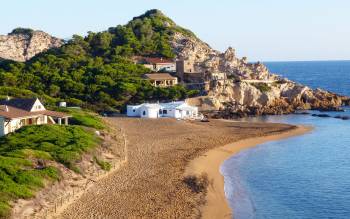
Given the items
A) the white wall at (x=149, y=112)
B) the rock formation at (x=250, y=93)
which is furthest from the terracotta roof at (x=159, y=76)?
the white wall at (x=149, y=112)

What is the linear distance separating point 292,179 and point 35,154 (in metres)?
18.0

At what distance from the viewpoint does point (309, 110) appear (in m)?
82.8

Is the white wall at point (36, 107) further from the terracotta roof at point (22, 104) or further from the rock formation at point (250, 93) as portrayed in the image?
the rock formation at point (250, 93)

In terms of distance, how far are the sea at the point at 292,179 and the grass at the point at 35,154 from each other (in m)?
10.2

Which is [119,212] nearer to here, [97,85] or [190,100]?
[190,100]

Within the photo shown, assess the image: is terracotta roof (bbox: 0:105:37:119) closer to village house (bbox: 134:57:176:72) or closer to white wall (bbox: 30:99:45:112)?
white wall (bbox: 30:99:45:112)

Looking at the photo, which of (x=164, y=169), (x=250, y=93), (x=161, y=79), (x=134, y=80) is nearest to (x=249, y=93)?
(x=250, y=93)

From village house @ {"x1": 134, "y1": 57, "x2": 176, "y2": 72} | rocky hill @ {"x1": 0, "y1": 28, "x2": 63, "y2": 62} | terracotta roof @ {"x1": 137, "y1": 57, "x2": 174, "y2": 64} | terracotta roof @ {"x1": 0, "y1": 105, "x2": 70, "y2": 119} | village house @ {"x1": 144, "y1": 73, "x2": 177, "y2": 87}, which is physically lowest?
terracotta roof @ {"x1": 0, "y1": 105, "x2": 70, "y2": 119}

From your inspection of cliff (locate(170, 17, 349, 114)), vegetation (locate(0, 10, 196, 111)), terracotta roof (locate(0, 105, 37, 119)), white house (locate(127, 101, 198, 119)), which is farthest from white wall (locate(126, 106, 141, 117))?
terracotta roof (locate(0, 105, 37, 119))

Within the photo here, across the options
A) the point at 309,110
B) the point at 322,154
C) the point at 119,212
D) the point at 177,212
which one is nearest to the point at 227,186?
the point at 177,212

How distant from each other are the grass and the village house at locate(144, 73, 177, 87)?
39854 millimetres

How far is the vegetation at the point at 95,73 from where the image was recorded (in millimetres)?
75188

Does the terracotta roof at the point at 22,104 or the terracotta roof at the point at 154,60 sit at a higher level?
the terracotta roof at the point at 154,60

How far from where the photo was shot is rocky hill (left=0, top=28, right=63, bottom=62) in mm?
128625
